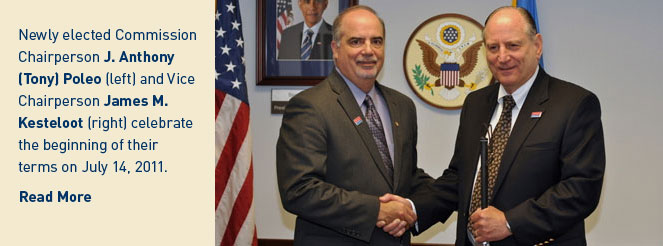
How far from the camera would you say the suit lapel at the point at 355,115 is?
253 centimetres

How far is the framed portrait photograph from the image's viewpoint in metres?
4.91

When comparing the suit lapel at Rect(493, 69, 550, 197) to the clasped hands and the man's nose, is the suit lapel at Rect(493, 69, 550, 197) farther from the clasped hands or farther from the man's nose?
the man's nose

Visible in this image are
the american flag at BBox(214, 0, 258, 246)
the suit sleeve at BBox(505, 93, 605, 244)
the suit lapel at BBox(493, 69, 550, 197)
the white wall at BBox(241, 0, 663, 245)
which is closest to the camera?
the suit sleeve at BBox(505, 93, 605, 244)

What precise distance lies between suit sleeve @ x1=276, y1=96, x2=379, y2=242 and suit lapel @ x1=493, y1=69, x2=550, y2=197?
48 cm

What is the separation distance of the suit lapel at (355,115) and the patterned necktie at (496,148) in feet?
1.07

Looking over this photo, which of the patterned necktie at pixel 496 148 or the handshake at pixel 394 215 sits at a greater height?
the patterned necktie at pixel 496 148

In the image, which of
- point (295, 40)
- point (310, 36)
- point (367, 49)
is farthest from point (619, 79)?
point (367, 49)

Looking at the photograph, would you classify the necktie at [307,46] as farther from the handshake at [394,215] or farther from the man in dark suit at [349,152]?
the handshake at [394,215]

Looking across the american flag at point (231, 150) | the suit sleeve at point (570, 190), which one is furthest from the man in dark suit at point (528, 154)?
the american flag at point (231, 150)

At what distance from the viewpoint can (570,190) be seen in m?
2.29

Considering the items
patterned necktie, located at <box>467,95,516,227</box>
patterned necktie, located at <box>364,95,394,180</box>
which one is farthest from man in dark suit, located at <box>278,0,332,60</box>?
patterned necktie, located at <box>467,95,516,227</box>

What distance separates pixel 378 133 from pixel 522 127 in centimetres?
55

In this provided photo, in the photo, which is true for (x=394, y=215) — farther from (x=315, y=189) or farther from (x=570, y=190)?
(x=570, y=190)

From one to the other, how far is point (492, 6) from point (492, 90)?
2231mm
